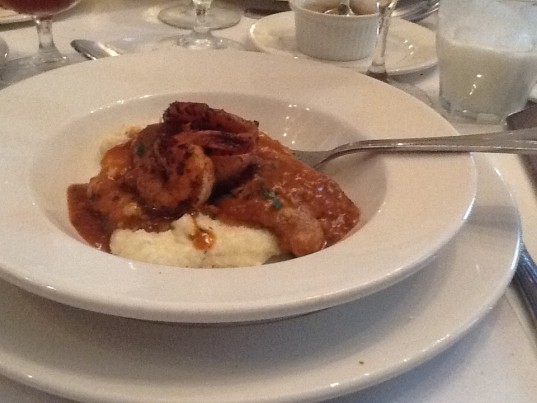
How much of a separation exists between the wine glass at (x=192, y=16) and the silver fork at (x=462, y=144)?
1.13 m

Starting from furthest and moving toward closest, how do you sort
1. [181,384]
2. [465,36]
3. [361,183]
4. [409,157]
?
1. [465,36]
2. [361,183]
3. [409,157]
4. [181,384]

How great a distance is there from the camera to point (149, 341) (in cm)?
81

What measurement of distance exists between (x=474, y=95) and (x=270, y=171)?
74 cm

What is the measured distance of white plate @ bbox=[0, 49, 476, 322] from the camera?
74 centimetres

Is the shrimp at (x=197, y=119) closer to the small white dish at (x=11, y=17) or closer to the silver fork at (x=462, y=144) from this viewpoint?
the silver fork at (x=462, y=144)

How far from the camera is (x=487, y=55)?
157 cm

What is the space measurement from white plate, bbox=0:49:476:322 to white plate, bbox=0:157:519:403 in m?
0.08

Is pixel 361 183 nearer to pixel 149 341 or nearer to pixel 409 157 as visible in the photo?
pixel 409 157


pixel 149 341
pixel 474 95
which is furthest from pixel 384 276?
pixel 474 95

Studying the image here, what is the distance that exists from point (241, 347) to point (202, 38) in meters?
1.38

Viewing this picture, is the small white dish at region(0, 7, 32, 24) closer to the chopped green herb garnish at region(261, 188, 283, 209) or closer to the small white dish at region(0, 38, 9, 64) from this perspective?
the small white dish at region(0, 38, 9, 64)

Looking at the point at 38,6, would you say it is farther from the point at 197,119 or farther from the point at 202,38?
the point at 197,119

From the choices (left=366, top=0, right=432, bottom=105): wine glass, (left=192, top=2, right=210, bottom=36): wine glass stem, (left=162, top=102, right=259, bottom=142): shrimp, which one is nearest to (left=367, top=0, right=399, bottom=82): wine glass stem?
(left=366, top=0, right=432, bottom=105): wine glass

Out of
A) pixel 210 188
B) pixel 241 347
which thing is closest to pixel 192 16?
pixel 210 188
